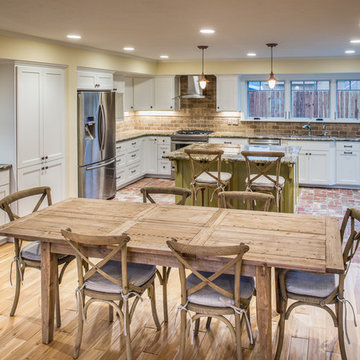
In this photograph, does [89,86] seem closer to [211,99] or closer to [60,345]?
[211,99]

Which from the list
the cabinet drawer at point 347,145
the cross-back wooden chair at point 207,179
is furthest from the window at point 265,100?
the cross-back wooden chair at point 207,179

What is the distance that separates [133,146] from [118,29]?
13.3ft

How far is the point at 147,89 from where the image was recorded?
380 inches

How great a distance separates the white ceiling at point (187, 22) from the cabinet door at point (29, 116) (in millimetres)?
508

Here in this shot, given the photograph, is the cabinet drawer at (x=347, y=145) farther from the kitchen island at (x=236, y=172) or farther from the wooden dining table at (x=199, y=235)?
the wooden dining table at (x=199, y=235)

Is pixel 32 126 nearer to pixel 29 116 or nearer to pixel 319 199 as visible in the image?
pixel 29 116

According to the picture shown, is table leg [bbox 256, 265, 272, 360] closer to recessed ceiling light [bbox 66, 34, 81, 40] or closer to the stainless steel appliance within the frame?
recessed ceiling light [bbox 66, 34, 81, 40]

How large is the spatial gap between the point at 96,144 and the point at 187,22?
9.95 ft

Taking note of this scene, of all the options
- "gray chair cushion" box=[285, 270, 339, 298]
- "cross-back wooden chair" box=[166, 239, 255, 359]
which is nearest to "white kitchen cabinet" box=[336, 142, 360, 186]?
"gray chair cushion" box=[285, 270, 339, 298]

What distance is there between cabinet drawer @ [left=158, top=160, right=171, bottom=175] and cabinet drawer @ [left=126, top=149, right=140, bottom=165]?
526 mm

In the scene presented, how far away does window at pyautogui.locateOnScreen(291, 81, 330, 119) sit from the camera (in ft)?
30.0

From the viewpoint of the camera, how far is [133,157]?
903 cm

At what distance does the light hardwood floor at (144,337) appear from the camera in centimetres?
312

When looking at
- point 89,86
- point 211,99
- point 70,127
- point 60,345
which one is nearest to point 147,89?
point 211,99
